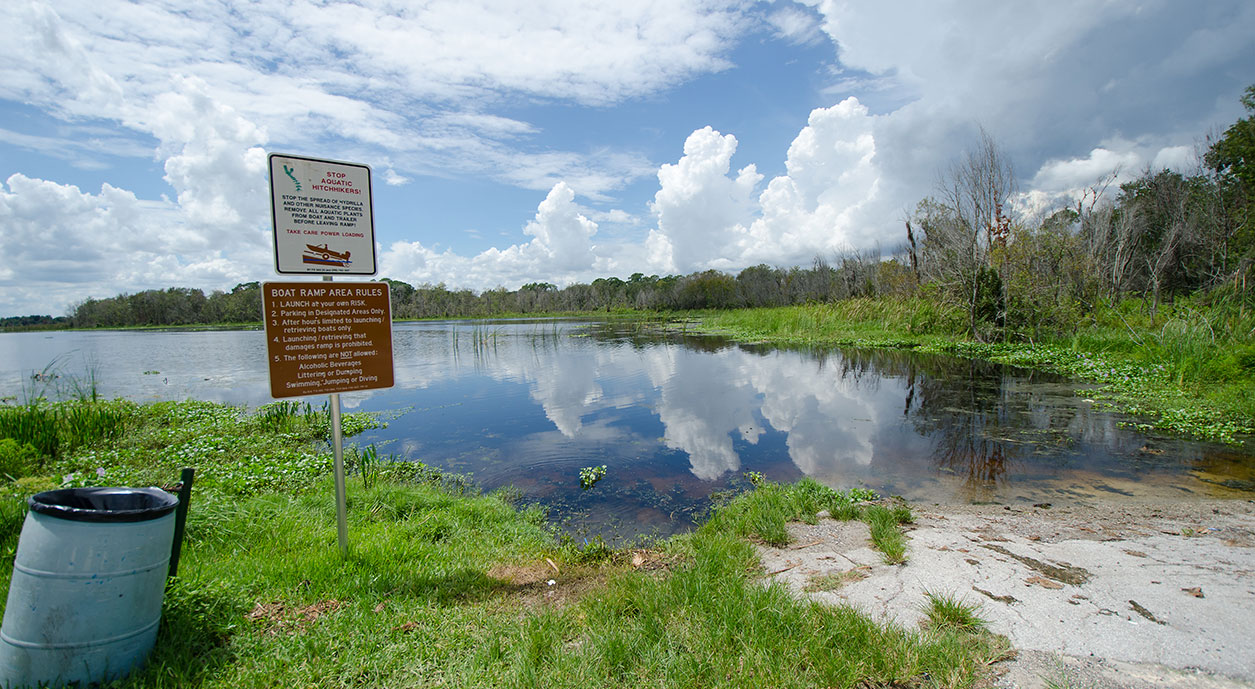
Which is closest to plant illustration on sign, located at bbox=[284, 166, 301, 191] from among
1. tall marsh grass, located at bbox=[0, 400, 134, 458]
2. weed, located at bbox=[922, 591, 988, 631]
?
weed, located at bbox=[922, 591, 988, 631]

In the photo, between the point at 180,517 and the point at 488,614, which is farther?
the point at 488,614

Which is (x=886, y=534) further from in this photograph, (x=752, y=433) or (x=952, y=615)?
(x=752, y=433)

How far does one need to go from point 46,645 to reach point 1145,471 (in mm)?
10441

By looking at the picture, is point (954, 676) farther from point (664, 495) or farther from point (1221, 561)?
point (664, 495)

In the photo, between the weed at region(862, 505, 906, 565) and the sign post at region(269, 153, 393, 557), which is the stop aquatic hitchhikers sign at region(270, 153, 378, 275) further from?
the weed at region(862, 505, 906, 565)

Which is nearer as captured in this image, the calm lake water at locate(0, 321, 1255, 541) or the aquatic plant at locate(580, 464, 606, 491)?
the calm lake water at locate(0, 321, 1255, 541)

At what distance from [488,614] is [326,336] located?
2.22m

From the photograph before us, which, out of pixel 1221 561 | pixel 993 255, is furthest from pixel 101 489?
pixel 993 255

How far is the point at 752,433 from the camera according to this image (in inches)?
383

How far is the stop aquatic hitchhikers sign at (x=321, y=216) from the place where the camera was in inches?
139

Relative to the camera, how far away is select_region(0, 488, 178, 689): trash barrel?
2371 millimetres

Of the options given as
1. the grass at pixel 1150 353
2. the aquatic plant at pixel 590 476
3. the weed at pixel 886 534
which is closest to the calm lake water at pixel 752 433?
the aquatic plant at pixel 590 476

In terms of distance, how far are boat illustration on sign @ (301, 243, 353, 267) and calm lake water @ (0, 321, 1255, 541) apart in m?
3.65

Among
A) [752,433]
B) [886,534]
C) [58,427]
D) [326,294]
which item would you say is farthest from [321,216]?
[58,427]
